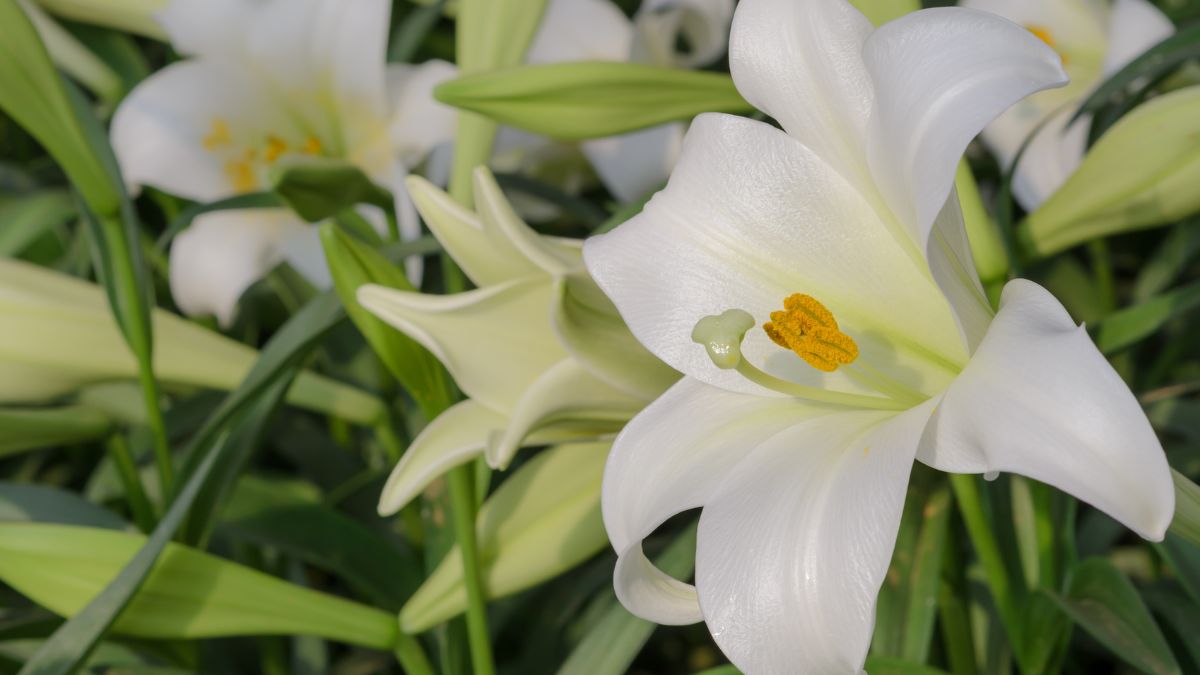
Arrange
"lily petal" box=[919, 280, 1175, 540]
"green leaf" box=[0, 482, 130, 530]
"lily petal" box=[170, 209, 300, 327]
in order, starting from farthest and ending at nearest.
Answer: "lily petal" box=[170, 209, 300, 327] < "green leaf" box=[0, 482, 130, 530] < "lily petal" box=[919, 280, 1175, 540]

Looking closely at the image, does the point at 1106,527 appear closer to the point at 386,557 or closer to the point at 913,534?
the point at 913,534

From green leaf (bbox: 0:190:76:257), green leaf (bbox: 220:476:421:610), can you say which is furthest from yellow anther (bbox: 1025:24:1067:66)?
green leaf (bbox: 0:190:76:257)

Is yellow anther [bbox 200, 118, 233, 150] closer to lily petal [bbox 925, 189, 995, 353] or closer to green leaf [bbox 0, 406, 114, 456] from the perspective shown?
green leaf [bbox 0, 406, 114, 456]

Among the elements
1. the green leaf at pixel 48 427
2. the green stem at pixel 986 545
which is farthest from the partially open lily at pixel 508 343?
the green leaf at pixel 48 427

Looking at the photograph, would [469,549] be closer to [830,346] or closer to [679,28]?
[830,346]

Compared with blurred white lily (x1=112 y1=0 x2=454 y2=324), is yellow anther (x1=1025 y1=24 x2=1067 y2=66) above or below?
above

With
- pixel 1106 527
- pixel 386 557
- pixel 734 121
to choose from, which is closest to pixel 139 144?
pixel 386 557

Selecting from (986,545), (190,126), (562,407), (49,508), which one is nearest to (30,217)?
(190,126)
